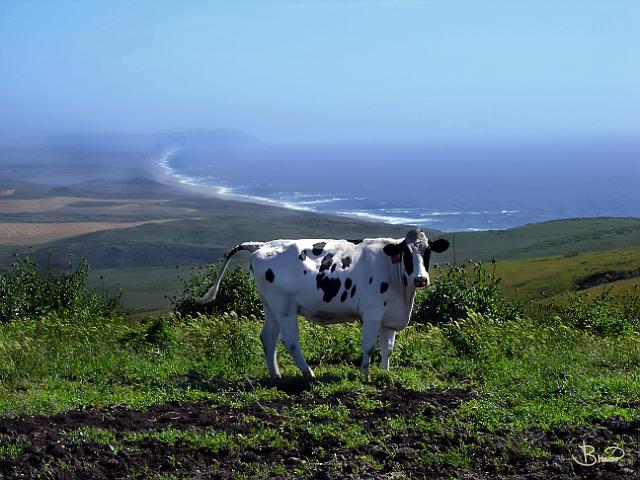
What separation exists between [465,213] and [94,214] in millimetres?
72620

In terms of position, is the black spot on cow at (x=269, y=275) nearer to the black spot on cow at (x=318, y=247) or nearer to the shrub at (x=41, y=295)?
the black spot on cow at (x=318, y=247)

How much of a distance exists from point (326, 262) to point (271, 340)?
1.38 m

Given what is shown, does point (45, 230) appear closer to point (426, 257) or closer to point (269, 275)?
point (269, 275)

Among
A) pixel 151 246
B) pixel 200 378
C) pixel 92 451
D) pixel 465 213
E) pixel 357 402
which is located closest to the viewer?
pixel 92 451

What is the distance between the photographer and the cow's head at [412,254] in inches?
503

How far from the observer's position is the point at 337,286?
42.2 ft

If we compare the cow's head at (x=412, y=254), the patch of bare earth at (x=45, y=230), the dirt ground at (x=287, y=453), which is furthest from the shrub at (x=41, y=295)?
the patch of bare earth at (x=45, y=230)

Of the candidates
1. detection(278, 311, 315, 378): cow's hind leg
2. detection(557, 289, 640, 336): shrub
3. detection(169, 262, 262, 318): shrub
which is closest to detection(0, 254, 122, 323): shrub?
detection(169, 262, 262, 318): shrub

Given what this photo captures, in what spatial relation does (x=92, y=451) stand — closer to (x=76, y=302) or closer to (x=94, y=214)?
(x=76, y=302)

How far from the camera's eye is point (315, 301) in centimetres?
1288

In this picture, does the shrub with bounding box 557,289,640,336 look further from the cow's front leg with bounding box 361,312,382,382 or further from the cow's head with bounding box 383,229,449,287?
the cow's front leg with bounding box 361,312,382,382

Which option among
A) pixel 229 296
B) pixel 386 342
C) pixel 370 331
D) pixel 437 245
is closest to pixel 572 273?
pixel 229 296

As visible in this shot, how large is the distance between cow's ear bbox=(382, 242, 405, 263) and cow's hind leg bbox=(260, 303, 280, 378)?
75.3 inches

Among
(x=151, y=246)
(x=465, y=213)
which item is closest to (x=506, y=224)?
(x=465, y=213)
